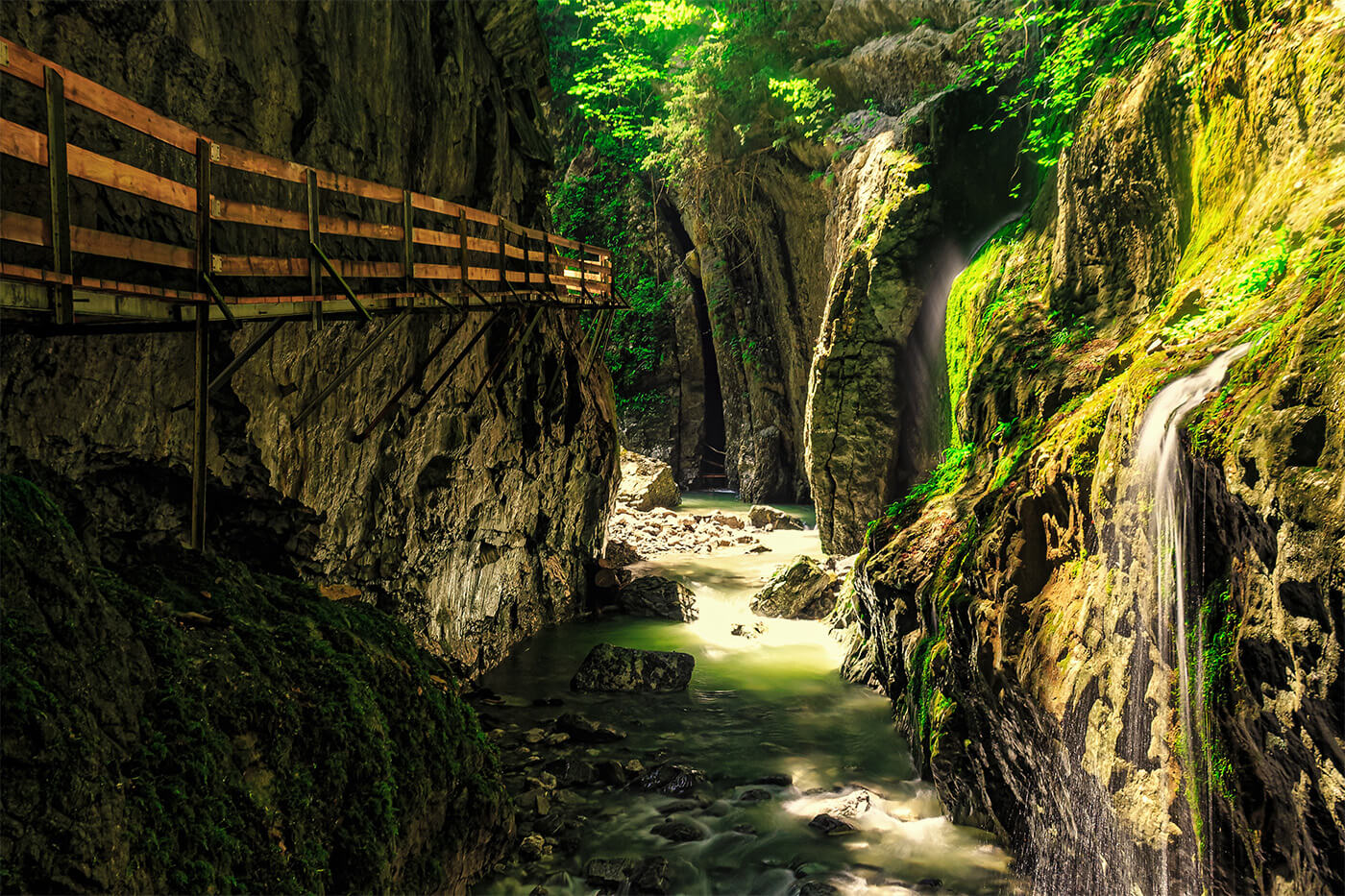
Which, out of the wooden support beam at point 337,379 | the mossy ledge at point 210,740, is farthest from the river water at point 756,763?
the wooden support beam at point 337,379

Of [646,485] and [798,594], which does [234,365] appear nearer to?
[798,594]

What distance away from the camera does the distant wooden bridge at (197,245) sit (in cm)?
374

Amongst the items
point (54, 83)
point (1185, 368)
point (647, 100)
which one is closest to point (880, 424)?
point (1185, 368)

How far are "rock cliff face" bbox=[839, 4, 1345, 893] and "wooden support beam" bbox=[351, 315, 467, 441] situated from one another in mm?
5759

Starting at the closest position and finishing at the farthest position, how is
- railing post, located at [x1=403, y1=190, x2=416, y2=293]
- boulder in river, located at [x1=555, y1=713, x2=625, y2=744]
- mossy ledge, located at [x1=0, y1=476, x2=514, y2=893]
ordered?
mossy ledge, located at [x1=0, y1=476, x2=514, y2=893] → railing post, located at [x1=403, y1=190, x2=416, y2=293] → boulder in river, located at [x1=555, y1=713, x2=625, y2=744]

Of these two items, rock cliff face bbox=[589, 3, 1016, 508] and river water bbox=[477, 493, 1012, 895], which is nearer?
river water bbox=[477, 493, 1012, 895]

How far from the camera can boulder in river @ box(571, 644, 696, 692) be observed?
1031 centimetres

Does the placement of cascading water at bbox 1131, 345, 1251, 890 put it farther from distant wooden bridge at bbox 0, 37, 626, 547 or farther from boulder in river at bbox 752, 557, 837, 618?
boulder in river at bbox 752, 557, 837, 618

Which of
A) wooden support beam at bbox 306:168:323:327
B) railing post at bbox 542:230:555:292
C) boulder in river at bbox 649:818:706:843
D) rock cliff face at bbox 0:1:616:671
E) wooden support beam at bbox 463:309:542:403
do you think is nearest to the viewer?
rock cliff face at bbox 0:1:616:671

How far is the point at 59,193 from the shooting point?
3750 millimetres

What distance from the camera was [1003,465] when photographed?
7527 mm

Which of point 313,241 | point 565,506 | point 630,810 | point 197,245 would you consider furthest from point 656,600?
point 197,245

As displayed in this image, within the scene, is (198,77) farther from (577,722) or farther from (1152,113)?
(1152,113)

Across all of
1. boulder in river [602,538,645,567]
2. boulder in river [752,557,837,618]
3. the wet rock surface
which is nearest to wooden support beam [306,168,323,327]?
the wet rock surface
